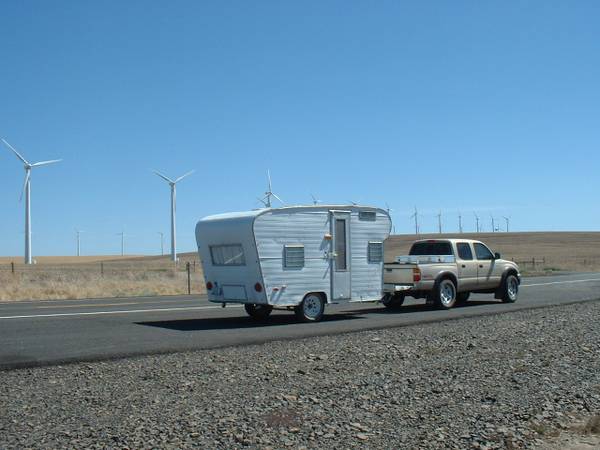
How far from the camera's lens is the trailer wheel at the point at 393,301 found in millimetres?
20625

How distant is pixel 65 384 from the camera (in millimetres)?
9336

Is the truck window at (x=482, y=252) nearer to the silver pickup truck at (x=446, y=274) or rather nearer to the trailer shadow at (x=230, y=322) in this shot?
the silver pickup truck at (x=446, y=274)

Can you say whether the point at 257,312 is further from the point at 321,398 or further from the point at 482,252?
the point at 321,398

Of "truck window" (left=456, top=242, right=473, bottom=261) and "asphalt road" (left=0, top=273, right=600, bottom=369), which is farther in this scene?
"truck window" (left=456, top=242, right=473, bottom=261)

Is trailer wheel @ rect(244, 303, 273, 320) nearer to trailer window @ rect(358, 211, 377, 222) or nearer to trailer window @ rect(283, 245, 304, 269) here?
trailer window @ rect(283, 245, 304, 269)

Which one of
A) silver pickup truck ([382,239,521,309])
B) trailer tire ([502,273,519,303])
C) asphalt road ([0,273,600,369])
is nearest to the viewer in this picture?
asphalt road ([0,273,600,369])

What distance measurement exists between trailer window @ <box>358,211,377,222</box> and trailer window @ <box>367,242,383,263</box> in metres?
0.60

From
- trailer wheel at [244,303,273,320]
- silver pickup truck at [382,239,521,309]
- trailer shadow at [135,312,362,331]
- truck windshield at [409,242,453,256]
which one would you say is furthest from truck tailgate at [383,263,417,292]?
trailer wheel at [244,303,273,320]

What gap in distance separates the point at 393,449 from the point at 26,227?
6321 centimetres

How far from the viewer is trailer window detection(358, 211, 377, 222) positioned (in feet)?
58.4

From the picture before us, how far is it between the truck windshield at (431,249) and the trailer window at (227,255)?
6826mm

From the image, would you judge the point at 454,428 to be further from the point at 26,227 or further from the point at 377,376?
the point at 26,227

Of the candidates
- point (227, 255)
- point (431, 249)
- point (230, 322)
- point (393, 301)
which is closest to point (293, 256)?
point (227, 255)

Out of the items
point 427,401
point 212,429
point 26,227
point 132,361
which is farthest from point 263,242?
point 26,227
